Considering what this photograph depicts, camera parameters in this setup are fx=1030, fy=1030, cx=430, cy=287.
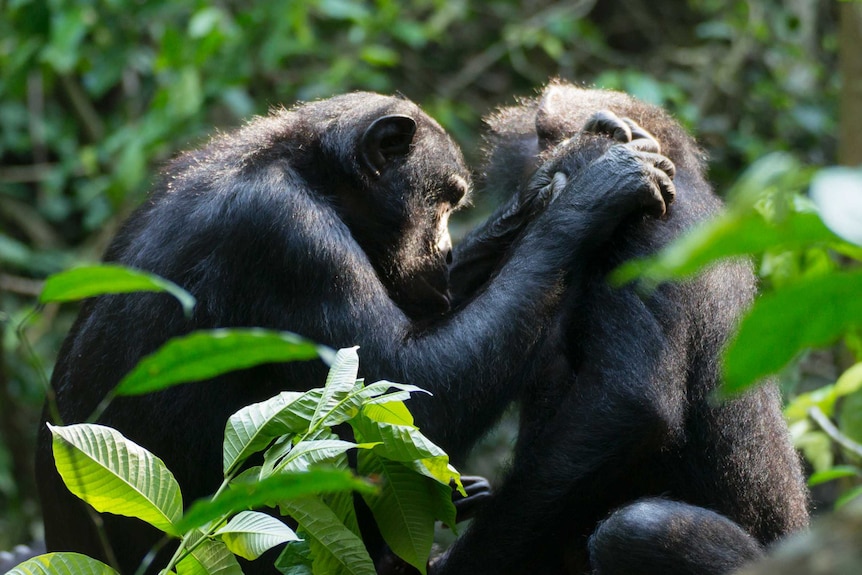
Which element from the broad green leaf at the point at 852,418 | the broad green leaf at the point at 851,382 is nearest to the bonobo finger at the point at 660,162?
the broad green leaf at the point at 851,382

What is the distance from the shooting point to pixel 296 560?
2.25 metres

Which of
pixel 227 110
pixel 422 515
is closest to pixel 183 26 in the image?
pixel 227 110

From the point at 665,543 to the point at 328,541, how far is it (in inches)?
35.3

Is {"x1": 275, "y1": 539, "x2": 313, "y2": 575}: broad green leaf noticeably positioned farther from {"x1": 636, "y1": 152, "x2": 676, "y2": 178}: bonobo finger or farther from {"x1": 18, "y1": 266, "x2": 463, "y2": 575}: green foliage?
{"x1": 636, "y1": 152, "x2": 676, "y2": 178}: bonobo finger

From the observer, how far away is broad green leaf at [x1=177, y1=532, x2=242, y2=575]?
198cm

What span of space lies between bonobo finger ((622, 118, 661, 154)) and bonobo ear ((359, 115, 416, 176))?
71 centimetres

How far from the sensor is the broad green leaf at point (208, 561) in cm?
198

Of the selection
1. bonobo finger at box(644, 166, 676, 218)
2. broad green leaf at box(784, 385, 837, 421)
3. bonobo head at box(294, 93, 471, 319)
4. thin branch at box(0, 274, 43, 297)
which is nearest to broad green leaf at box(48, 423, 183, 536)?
A: bonobo head at box(294, 93, 471, 319)

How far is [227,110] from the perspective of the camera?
793cm

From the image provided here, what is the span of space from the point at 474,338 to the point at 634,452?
0.55 metres

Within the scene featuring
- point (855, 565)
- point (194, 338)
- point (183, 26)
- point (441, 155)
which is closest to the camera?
point (855, 565)

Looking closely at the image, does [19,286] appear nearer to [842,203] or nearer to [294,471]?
[294,471]

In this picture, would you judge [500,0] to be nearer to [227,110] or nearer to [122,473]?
[227,110]

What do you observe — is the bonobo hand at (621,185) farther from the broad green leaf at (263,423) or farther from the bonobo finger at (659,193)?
the broad green leaf at (263,423)
